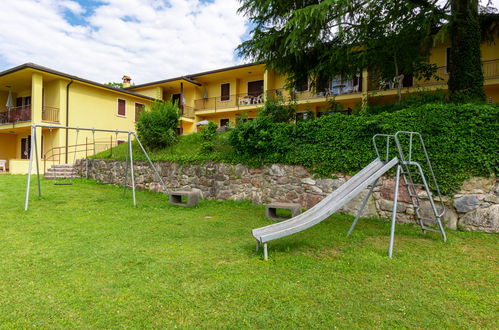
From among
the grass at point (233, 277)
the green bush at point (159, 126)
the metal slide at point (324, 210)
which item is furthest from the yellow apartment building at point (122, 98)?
the grass at point (233, 277)

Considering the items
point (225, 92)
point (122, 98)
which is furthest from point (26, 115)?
point (225, 92)

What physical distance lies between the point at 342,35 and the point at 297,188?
14.4ft

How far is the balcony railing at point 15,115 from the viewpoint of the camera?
1825 centimetres

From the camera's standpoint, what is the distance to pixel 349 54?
8.89 meters

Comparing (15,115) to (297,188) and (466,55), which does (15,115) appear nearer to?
(297,188)

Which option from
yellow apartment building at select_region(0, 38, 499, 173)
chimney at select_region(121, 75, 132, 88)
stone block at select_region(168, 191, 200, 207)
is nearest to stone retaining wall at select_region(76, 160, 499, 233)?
stone block at select_region(168, 191, 200, 207)

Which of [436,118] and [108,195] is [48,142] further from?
[436,118]

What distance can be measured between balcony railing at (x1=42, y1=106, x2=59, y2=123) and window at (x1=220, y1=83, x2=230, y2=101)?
1190 centimetres

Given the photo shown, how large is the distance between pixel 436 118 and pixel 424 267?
353cm

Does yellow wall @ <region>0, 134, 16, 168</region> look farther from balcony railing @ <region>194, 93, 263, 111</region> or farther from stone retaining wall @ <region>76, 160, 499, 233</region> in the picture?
stone retaining wall @ <region>76, 160, 499, 233</region>

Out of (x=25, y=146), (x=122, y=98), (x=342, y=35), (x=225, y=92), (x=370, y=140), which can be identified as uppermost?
(x=225, y=92)

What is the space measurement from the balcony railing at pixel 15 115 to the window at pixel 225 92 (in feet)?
44.4

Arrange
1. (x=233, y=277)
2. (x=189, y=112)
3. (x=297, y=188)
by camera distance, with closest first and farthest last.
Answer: (x=233, y=277)
(x=297, y=188)
(x=189, y=112)

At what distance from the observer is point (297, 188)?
7617mm
